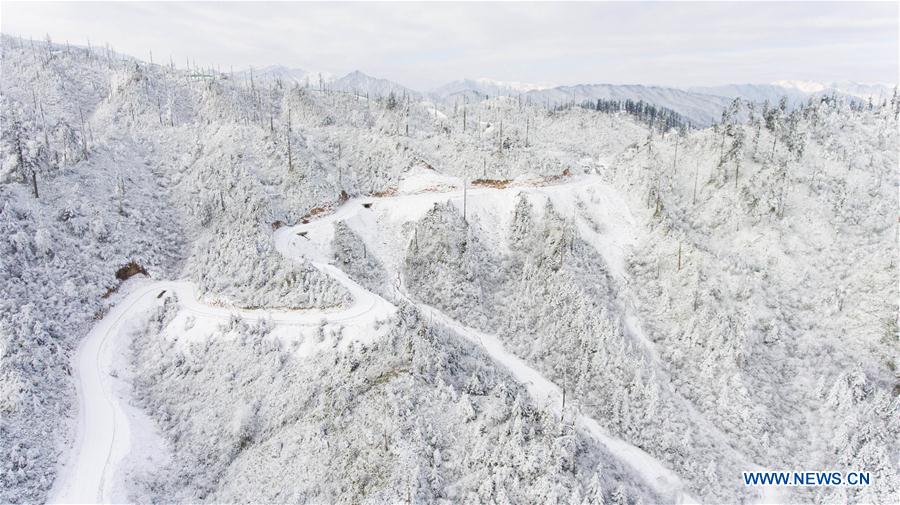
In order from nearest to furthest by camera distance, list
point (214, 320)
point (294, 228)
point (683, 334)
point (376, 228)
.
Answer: point (214, 320)
point (683, 334)
point (294, 228)
point (376, 228)

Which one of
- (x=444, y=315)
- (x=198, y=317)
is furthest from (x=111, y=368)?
(x=444, y=315)

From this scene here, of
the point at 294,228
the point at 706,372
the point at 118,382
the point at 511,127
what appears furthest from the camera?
the point at 511,127

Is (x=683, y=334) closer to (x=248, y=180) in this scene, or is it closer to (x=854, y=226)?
(x=854, y=226)

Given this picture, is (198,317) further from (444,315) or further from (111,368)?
(444,315)

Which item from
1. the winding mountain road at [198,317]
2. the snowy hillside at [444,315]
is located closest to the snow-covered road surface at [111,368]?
the winding mountain road at [198,317]

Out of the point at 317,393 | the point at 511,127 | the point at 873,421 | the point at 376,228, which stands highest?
the point at 511,127

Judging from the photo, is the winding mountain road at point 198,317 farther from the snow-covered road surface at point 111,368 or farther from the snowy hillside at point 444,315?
the snowy hillside at point 444,315

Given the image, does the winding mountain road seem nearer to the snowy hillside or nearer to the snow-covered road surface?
the snow-covered road surface

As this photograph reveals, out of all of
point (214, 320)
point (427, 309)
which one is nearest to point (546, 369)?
point (427, 309)

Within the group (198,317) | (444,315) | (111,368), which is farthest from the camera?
(444,315)
